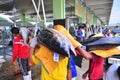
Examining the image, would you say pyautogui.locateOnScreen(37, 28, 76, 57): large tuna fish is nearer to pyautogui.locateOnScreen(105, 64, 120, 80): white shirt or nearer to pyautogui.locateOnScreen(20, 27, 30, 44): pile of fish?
pyautogui.locateOnScreen(105, 64, 120, 80): white shirt

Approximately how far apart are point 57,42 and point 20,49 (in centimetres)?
262

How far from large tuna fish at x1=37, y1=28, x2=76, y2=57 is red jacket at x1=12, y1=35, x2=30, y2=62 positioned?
2.37m

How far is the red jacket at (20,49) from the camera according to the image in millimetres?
3953

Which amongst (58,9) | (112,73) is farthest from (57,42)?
(58,9)

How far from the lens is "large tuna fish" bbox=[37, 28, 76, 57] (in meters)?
1.54

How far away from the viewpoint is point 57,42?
1.54 meters

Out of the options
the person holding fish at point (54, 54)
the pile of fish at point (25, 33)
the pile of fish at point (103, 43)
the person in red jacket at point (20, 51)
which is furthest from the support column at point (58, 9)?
the pile of fish at point (103, 43)

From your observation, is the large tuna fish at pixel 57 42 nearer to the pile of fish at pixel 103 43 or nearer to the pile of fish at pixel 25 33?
the pile of fish at pixel 103 43

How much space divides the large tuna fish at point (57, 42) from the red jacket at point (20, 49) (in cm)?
237

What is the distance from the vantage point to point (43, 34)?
1.68 m

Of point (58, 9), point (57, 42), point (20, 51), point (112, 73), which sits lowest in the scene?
point (20, 51)

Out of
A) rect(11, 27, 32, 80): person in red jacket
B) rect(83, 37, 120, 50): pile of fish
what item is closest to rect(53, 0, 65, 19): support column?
rect(11, 27, 32, 80): person in red jacket

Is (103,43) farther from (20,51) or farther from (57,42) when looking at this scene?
(20,51)

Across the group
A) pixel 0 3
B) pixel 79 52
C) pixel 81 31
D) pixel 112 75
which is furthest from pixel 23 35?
pixel 0 3
